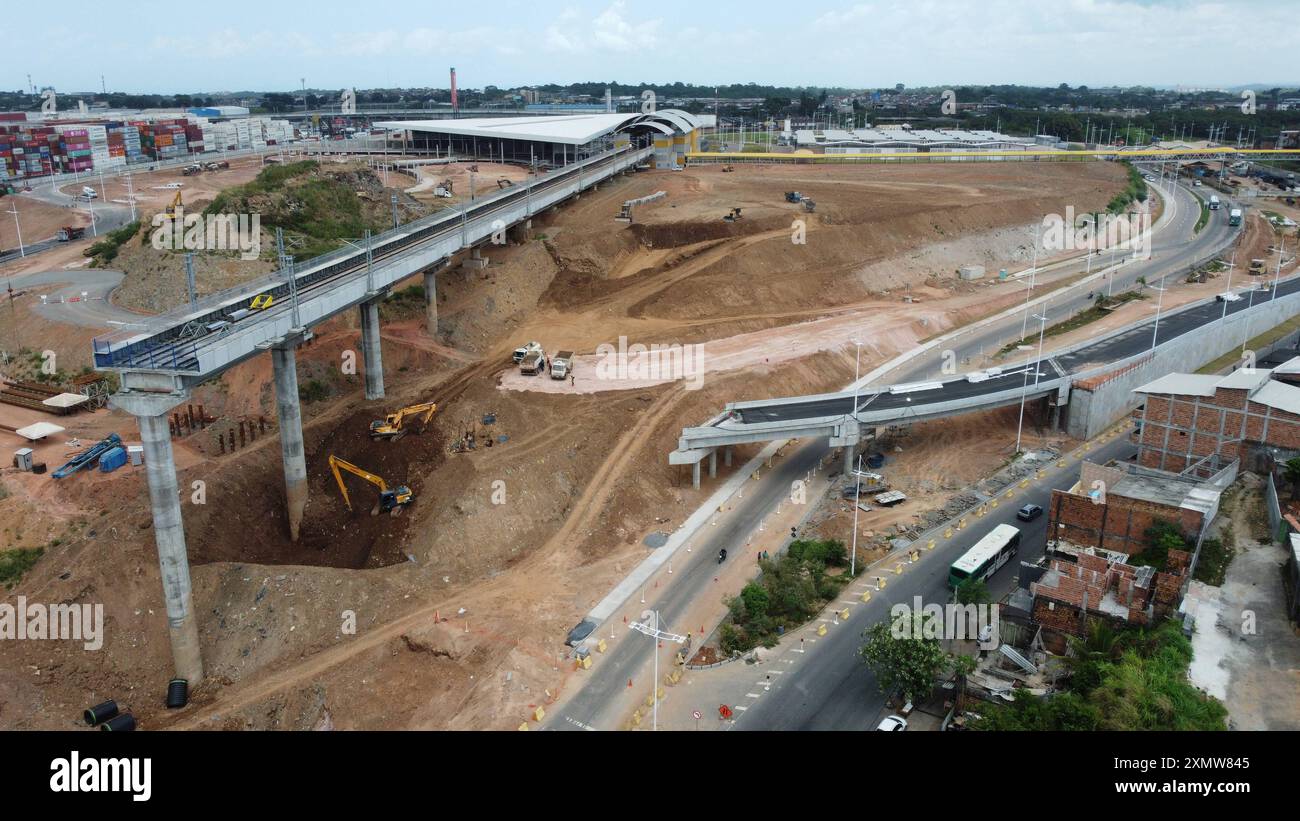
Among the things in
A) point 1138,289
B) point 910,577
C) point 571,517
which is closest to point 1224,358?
point 1138,289

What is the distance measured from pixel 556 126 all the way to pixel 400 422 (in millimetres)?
78653

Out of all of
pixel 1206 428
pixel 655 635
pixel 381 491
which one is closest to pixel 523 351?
pixel 381 491

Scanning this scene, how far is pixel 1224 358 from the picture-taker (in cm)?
6788

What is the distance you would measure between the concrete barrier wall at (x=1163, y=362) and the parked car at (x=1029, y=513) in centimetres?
1158

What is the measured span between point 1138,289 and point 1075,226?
1858 centimetres

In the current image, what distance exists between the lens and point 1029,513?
4478cm

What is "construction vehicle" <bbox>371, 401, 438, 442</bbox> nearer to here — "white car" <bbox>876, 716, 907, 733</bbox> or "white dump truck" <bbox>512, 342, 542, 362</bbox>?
"white dump truck" <bbox>512, 342, 542, 362</bbox>

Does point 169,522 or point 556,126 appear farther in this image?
point 556,126

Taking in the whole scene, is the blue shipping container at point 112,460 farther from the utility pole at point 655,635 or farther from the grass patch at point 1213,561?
the grass patch at point 1213,561

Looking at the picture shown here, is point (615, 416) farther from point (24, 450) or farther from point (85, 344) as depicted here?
point (85, 344)

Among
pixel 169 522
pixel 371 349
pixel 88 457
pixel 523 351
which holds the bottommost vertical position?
pixel 88 457

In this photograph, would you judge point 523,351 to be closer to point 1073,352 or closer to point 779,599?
point 779,599

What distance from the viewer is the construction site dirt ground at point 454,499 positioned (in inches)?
1404

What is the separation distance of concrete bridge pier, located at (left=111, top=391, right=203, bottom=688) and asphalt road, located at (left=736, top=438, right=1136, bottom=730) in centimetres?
2149
